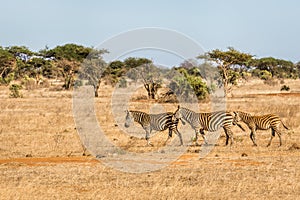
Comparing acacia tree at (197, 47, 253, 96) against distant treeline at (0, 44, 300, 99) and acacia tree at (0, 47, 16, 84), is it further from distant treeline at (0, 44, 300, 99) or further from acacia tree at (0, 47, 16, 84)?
acacia tree at (0, 47, 16, 84)

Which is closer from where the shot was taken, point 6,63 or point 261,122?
point 261,122

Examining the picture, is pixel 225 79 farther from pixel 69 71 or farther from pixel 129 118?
pixel 129 118

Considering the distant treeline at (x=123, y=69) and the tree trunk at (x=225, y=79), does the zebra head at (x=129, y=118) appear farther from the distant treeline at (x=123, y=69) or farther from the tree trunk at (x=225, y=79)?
the tree trunk at (x=225, y=79)

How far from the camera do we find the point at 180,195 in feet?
31.7

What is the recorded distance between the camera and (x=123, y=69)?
57.1m

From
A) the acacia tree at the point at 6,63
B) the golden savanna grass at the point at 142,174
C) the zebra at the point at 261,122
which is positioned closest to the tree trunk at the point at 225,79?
the golden savanna grass at the point at 142,174

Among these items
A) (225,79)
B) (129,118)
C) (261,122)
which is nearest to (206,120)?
(261,122)

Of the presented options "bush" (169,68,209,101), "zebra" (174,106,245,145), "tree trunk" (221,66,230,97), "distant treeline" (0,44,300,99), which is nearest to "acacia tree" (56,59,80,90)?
"distant treeline" (0,44,300,99)

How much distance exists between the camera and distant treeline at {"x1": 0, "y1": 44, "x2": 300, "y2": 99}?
135 feet

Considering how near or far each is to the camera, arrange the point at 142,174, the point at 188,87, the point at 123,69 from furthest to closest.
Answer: the point at 123,69 → the point at 188,87 → the point at 142,174

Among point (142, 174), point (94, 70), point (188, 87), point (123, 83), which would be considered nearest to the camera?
point (142, 174)

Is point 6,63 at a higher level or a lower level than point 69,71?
higher

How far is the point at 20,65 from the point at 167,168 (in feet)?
192

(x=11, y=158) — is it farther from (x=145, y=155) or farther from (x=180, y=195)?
(x=180, y=195)
